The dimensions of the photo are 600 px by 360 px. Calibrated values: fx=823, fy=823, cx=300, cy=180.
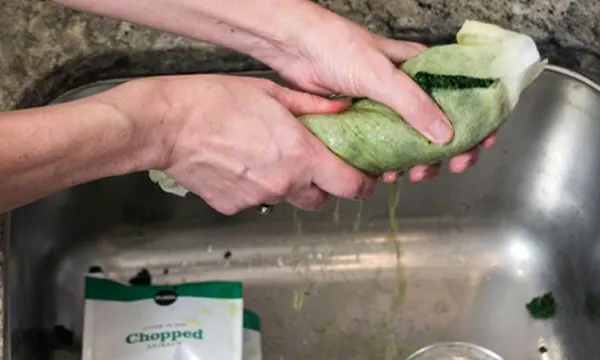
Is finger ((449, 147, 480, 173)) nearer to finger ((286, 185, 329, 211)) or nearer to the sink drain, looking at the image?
finger ((286, 185, 329, 211))

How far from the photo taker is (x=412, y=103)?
715mm

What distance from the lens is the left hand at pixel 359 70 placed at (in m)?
0.72

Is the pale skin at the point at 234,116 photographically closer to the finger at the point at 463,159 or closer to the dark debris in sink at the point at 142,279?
the finger at the point at 463,159

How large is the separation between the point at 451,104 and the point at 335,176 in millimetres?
123

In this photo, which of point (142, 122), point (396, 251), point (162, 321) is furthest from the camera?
point (396, 251)

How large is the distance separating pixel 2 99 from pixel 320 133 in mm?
327

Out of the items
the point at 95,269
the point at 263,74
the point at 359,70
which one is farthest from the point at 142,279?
the point at 359,70

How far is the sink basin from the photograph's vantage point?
97 cm

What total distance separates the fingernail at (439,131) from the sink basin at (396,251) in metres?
0.25

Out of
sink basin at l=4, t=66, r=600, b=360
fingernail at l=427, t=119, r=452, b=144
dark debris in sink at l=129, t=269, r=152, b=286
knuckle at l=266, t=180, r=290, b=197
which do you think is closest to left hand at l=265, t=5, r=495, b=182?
fingernail at l=427, t=119, r=452, b=144

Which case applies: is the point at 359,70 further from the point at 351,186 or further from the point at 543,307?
the point at 543,307

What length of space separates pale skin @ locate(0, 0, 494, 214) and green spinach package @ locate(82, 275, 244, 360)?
0.17 meters

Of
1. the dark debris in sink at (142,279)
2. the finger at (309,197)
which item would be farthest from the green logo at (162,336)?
the finger at (309,197)

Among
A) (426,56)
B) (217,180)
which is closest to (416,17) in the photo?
(426,56)
